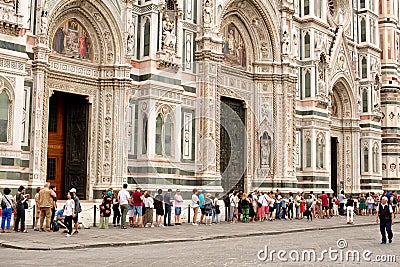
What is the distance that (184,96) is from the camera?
26.8 m

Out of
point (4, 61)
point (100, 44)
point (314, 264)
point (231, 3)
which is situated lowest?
point (314, 264)

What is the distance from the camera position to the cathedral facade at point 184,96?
21234 millimetres

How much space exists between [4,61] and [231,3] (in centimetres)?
1411

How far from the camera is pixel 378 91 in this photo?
133 ft

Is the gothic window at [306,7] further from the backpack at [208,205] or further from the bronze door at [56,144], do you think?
the bronze door at [56,144]

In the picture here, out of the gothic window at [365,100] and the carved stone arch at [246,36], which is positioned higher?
the carved stone arch at [246,36]

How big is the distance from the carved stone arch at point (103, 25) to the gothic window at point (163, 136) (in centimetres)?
314

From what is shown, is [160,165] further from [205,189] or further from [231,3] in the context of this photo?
[231,3]

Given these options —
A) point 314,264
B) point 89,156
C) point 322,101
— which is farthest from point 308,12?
point 314,264

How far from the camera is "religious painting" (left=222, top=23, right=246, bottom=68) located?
30828 millimetres

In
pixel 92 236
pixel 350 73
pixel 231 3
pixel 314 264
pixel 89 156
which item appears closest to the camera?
pixel 314 264

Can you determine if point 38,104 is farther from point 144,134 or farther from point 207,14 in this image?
point 207,14

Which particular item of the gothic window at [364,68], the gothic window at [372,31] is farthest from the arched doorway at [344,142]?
the gothic window at [372,31]

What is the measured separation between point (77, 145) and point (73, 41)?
14.5ft
